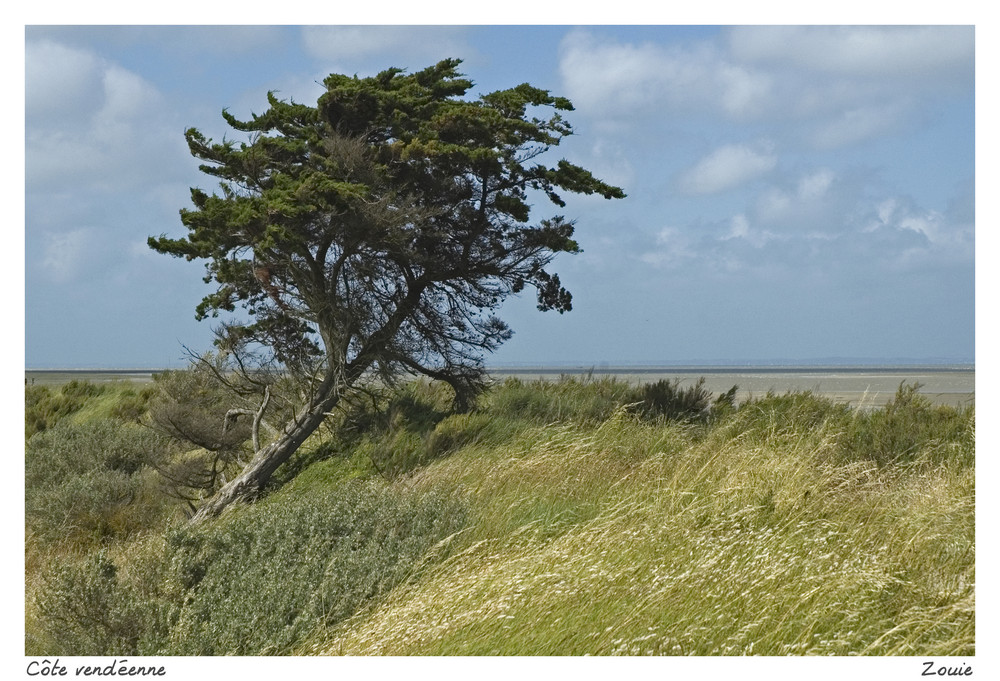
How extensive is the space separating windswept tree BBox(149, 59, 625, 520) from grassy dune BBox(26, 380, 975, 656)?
206 cm

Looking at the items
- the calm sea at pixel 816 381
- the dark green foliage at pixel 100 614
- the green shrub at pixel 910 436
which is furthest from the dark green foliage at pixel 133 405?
the green shrub at pixel 910 436

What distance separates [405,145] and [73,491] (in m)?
7.26

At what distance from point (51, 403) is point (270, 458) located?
12139 mm

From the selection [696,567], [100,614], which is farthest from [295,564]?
[696,567]

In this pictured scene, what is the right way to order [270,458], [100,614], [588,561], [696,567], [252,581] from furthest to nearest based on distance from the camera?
[270,458] < [100,614] < [252,581] < [588,561] < [696,567]

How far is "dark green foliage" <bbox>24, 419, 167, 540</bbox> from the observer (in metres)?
13.4

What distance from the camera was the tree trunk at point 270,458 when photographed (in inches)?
492

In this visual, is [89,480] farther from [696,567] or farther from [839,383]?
[839,383]

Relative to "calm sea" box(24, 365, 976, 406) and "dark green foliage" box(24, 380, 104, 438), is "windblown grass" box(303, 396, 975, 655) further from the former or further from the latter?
"dark green foliage" box(24, 380, 104, 438)

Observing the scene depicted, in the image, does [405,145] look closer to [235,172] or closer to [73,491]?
[235,172]

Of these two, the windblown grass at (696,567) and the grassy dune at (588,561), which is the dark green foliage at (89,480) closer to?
the grassy dune at (588,561)

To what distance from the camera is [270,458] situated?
12625 millimetres

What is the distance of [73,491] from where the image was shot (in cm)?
1376

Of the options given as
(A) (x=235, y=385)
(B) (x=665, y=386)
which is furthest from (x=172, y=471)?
(B) (x=665, y=386)
